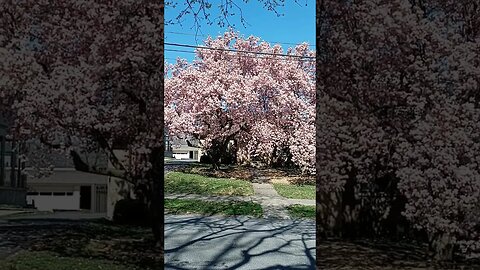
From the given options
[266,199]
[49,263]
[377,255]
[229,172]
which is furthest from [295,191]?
[49,263]

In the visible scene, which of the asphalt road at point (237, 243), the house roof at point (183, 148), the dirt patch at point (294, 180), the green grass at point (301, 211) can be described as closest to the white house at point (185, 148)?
the house roof at point (183, 148)

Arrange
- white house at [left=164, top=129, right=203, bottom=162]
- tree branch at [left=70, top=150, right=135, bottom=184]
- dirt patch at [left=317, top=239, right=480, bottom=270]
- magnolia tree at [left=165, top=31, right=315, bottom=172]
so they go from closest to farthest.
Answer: tree branch at [left=70, top=150, right=135, bottom=184], dirt patch at [left=317, top=239, right=480, bottom=270], magnolia tree at [left=165, top=31, right=315, bottom=172], white house at [left=164, top=129, right=203, bottom=162]

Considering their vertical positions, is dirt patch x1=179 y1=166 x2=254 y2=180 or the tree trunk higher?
dirt patch x1=179 y1=166 x2=254 y2=180

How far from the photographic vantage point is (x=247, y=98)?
11.2 ft

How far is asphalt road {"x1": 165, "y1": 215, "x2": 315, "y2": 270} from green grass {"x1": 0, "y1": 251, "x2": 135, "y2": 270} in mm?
1025

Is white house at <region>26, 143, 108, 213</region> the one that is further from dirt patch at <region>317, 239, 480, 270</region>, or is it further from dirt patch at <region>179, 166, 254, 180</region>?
dirt patch at <region>179, 166, 254, 180</region>

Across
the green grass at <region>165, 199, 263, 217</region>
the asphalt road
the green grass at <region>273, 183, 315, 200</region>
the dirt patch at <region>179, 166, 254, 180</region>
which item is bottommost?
the asphalt road

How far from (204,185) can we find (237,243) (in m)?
0.56

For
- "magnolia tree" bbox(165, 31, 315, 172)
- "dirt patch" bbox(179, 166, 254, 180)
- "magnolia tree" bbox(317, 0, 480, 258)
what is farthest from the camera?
"dirt patch" bbox(179, 166, 254, 180)

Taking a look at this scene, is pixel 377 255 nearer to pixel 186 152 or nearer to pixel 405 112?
pixel 405 112

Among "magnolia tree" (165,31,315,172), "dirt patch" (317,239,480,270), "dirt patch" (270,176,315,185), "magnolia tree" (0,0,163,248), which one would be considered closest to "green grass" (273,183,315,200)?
"dirt patch" (270,176,315,185)

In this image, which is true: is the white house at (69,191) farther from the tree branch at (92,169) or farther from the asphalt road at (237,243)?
the asphalt road at (237,243)

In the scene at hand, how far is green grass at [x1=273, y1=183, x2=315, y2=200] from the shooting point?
3.44 metres

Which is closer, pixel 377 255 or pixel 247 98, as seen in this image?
pixel 377 255
